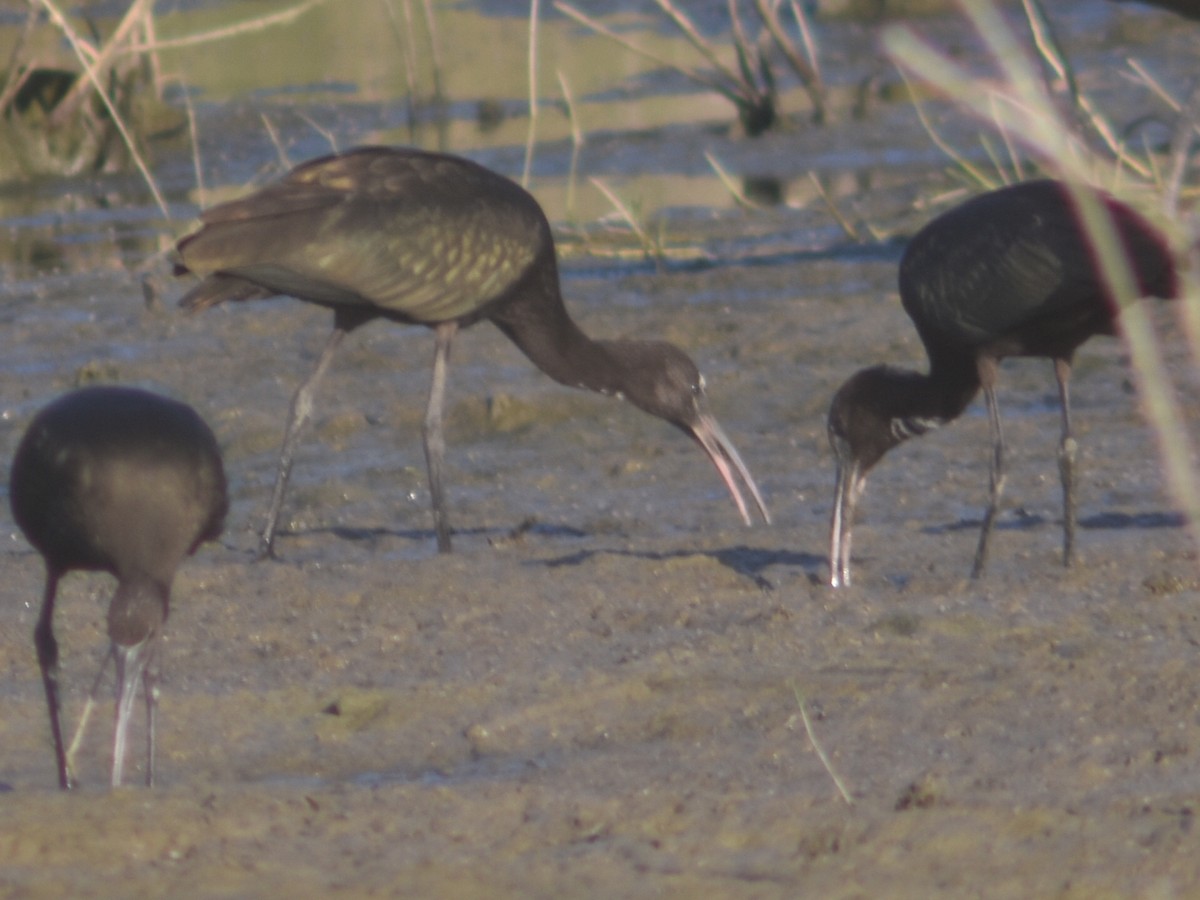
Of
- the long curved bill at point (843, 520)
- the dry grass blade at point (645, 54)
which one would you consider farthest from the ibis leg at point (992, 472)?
the dry grass blade at point (645, 54)

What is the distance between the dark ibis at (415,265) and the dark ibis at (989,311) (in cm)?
46

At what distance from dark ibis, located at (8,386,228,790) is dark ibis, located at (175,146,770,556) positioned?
154 cm

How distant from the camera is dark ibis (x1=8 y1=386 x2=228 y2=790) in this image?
158 inches

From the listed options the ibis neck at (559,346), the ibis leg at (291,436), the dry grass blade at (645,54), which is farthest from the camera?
the dry grass blade at (645,54)

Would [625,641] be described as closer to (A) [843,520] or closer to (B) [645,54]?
(A) [843,520]

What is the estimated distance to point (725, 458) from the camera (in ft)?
21.2

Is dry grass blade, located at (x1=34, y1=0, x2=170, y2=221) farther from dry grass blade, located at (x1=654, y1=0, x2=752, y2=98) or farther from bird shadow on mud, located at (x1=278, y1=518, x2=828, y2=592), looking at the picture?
bird shadow on mud, located at (x1=278, y1=518, x2=828, y2=592)

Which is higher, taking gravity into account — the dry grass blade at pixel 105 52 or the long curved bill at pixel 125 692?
the long curved bill at pixel 125 692

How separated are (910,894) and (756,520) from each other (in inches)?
121

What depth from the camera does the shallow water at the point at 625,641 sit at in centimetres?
338

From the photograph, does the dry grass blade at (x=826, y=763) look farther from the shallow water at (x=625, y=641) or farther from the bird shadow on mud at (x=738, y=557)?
the bird shadow on mud at (x=738, y=557)

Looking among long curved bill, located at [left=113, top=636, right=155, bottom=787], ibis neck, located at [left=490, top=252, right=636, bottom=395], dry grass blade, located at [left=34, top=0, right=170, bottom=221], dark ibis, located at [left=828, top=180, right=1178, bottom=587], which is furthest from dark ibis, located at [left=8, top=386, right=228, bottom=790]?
dry grass blade, located at [left=34, top=0, right=170, bottom=221]

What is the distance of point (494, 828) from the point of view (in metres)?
3.52

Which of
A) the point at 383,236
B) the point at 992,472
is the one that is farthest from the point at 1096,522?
the point at 383,236
